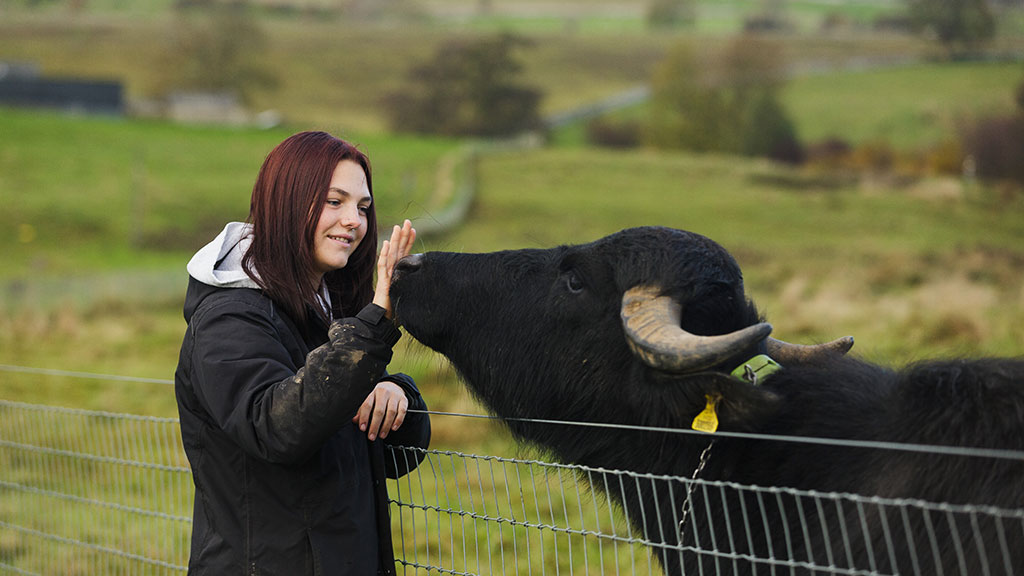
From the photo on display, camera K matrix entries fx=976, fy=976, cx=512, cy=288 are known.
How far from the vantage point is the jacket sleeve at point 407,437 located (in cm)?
381

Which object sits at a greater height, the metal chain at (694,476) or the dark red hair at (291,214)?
the dark red hair at (291,214)

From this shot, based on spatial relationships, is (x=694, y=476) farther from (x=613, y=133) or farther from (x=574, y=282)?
(x=613, y=133)

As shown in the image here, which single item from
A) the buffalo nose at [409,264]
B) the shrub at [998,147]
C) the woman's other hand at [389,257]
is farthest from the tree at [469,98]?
the woman's other hand at [389,257]

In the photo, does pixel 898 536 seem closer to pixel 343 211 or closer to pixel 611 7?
pixel 343 211

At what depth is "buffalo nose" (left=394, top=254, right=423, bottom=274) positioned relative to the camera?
13.0ft

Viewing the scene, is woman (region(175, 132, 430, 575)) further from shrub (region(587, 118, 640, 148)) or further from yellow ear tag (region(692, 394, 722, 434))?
shrub (region(587, 118, 640, 148))

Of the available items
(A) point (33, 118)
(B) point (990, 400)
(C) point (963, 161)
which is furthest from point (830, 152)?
(B) point (990, 400)

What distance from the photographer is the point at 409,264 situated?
398cm

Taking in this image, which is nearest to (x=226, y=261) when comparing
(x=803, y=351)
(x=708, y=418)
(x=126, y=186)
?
(x=708, y=418)

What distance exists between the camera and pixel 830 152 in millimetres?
58781

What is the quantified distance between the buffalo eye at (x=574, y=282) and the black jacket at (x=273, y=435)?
990mm

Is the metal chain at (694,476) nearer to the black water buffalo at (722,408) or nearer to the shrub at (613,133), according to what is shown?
the black water buffalo at (722,408)

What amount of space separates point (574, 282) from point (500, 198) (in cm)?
4636

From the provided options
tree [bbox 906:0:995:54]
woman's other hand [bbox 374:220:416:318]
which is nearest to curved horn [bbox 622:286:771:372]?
woman's other hand [bbox 374:220:416:318]
